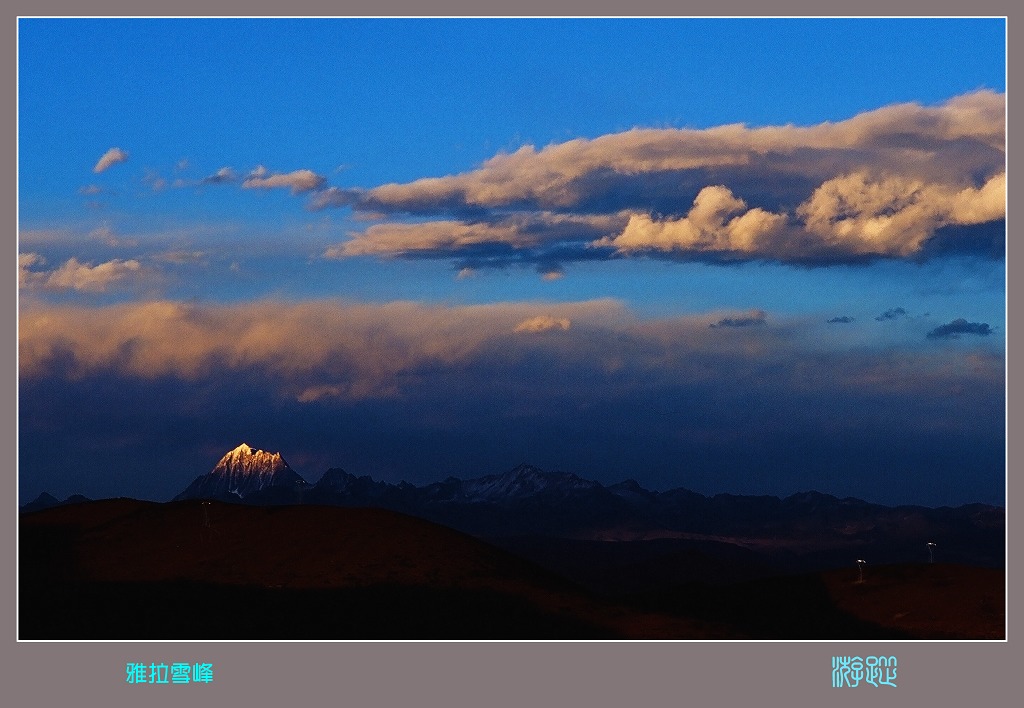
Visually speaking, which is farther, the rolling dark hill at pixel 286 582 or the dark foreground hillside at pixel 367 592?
the dark foreground hillside at pixel 367 592

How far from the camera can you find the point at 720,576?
173125 millimetres

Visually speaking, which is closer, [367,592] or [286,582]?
[367,592]

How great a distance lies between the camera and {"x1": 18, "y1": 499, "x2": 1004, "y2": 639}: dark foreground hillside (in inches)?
2421

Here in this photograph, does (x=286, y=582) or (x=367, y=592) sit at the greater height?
(x=286, y=582)

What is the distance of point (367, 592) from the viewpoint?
218 ft

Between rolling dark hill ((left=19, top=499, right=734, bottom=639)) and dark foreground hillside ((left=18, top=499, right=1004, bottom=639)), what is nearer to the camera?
rolling dark hill ((left=19, top=499, right=734, bottom=639))

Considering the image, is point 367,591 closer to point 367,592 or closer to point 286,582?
point 367,592

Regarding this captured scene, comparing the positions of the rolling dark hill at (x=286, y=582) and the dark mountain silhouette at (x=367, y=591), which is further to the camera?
the dark mountain silhouette at (x=367, y=591)

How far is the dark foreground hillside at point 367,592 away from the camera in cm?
6150

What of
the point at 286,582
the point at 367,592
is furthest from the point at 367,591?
the point at 286,582
